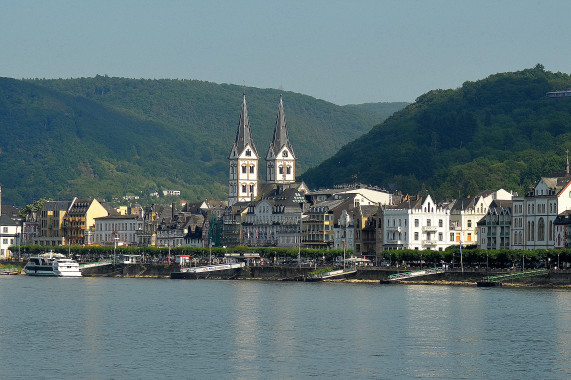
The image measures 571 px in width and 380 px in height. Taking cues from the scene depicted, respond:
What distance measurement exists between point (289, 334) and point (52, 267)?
309ft

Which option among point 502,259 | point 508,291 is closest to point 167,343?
point 508,291

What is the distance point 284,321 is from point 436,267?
5272cm

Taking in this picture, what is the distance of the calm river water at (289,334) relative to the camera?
64.9 metres

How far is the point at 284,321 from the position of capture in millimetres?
88750

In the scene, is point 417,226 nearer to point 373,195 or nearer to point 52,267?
point 373,195

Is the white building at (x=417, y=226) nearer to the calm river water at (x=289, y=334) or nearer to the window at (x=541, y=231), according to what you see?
the window at (x=541, y=231)

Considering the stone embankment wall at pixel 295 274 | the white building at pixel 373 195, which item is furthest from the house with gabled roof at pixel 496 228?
the white building at pixel 373 195

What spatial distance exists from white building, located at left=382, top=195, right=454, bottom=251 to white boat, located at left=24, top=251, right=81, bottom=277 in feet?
137

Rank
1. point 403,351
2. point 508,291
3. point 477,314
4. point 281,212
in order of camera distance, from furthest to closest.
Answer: point 281,212 → point 508,291 → point 477,314 → point 403,351

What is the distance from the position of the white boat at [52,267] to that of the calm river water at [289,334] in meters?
45.4

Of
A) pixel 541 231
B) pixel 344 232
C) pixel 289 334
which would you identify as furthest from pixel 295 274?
pixel 289 334

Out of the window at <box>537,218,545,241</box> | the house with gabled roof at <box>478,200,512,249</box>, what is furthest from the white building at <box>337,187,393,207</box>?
the window at <box>537,218,545,241</box>

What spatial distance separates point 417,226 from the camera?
156 metres

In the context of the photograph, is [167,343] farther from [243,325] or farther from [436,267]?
[436,267]
